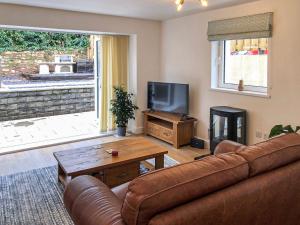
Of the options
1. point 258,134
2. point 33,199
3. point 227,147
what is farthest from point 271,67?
point 33,199

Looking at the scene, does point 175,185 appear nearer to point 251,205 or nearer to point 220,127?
point 251,205

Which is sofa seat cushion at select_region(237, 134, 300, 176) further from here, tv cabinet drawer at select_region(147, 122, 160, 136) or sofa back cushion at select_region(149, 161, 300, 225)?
tv cabinet drawer at select_region(147, 122, 160, 136)

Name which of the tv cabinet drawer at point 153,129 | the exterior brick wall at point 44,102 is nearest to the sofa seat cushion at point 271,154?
the tv cabinet drawer at point 153,129

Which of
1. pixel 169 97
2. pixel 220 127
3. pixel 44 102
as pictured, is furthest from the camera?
pixel 44 102

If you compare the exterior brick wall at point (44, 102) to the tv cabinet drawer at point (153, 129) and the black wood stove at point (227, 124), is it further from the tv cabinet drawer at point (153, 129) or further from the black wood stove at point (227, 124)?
the black wood stove at point (227, 124)

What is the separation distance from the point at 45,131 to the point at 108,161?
3.28 metres

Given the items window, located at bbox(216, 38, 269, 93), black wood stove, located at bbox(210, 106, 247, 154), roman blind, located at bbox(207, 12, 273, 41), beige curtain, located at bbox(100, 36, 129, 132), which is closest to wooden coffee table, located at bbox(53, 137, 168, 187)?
black wood stove, located at bbox(210, 106, 247, 154)

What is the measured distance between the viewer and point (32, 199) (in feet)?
9.61

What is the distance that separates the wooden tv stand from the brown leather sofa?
2.89 metres

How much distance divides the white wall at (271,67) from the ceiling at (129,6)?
10.6 inches

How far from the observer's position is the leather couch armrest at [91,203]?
1.38 m

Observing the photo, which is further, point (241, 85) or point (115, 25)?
point (115, 25)

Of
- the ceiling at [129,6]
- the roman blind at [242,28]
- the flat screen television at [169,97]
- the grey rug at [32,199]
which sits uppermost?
the ceiling at [129,6]

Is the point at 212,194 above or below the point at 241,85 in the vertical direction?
below
